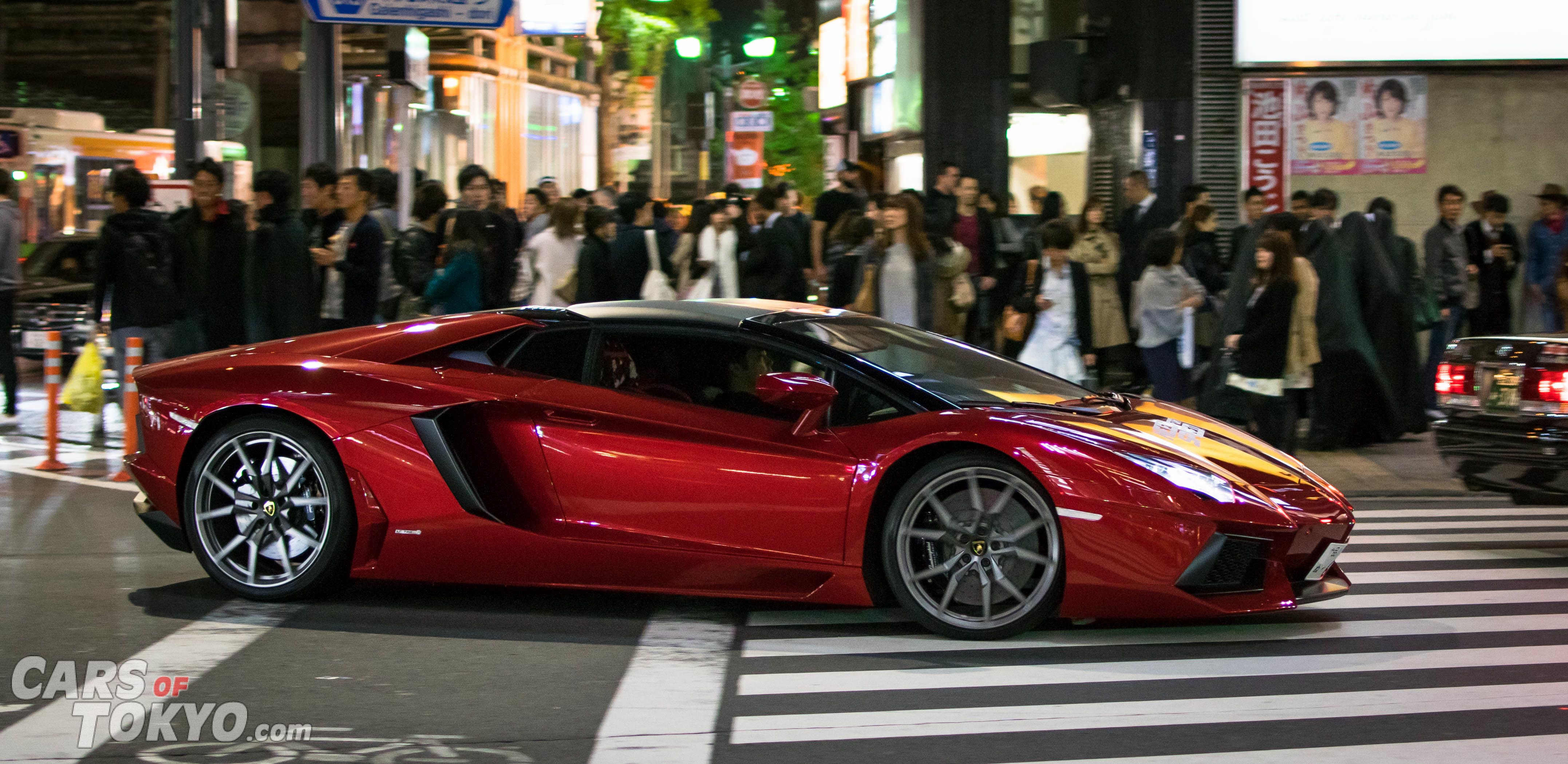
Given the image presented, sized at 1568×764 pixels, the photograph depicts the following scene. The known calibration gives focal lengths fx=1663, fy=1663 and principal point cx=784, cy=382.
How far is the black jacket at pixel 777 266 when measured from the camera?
42.2 feet

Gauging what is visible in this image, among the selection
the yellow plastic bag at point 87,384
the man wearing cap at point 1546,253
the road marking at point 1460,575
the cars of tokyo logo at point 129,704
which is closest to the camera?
the cars of tokyo logo at point 129,704

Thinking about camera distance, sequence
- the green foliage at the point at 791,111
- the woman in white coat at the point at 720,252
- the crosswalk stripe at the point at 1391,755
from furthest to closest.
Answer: the green foliage at the point at 791,111 < the woman in white coat at the point at 720,252 < the crosswalk stripe at the point at 1391,755

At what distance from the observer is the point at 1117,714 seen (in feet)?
15.1

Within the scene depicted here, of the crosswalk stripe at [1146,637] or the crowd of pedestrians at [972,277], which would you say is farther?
the crowd of pedestrians at [972,277]

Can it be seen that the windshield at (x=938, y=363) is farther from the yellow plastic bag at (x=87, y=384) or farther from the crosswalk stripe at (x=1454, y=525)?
the yellow plastic bag at (x=87, y=384)

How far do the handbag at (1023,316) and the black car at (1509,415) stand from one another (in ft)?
9.79

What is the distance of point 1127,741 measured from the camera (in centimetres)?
434

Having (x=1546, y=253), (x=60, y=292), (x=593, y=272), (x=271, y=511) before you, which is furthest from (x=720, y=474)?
(x=60, y=292)

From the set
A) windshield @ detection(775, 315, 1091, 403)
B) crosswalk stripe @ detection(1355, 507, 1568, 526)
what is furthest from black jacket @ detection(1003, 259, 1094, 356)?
windshield @ detection(775, 315, 1091, 403)

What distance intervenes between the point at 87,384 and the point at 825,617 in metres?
7.71

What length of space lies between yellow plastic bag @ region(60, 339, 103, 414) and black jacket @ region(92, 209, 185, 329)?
58 centimetres

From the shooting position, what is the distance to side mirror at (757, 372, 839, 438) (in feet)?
18.0

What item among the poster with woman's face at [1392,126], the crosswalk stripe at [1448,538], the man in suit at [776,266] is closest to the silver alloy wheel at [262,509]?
the crosswalk stripe at [1448,538]

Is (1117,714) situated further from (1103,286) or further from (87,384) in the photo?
(87,384)
